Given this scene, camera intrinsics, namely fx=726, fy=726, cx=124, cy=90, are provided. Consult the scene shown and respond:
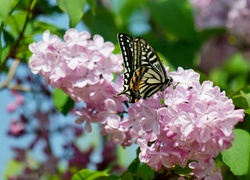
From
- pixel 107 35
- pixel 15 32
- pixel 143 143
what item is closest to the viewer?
pixel 143 143

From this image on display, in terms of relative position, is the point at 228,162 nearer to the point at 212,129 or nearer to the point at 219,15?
the point at 212,129


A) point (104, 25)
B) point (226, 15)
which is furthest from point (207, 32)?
point (104, 25)

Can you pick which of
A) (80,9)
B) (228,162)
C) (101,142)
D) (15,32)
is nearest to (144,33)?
(101,142)

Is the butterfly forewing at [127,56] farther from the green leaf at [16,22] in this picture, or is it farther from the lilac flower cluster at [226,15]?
the lilac flower cluster at [226,15]

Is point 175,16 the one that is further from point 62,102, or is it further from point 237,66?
point 62,102

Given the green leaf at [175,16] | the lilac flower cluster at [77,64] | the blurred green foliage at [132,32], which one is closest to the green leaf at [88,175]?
the blurred green foliage at [132,32]
